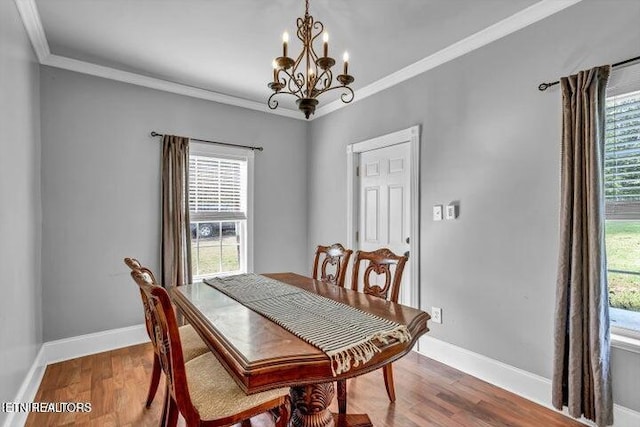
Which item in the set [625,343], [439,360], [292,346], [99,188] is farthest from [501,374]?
[99,188]

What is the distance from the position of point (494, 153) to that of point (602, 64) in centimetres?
76

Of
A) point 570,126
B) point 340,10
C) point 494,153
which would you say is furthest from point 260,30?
point 570,126

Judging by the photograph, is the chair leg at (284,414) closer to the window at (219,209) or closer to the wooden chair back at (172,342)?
the wooden chair back at (172,342)

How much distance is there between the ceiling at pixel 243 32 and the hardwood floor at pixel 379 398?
256 centimetres

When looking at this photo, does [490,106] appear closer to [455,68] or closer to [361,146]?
[455,68]

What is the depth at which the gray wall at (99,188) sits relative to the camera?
2848 millimetres

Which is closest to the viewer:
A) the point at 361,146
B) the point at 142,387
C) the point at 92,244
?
the point at 142,387

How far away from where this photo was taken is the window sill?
181 cm

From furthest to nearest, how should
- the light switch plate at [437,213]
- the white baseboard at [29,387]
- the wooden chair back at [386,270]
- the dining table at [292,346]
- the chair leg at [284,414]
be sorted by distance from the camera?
the light switch plate at [437,213] → the wooden chair back at [386,270] → the white baseboard at [29,387] → the chair leg at [284,414] → the dining table at [292,346]

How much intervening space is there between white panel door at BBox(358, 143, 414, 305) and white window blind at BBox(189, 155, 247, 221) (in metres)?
1.43

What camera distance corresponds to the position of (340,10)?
2213 millimetres

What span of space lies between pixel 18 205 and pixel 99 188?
3.31 feet

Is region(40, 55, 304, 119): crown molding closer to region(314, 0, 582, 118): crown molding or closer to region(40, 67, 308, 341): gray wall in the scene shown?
region(40, 67, 308, 341): gray wall

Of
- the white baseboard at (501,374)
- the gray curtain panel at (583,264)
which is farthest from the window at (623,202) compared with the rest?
the white baseboard at (501,374)
